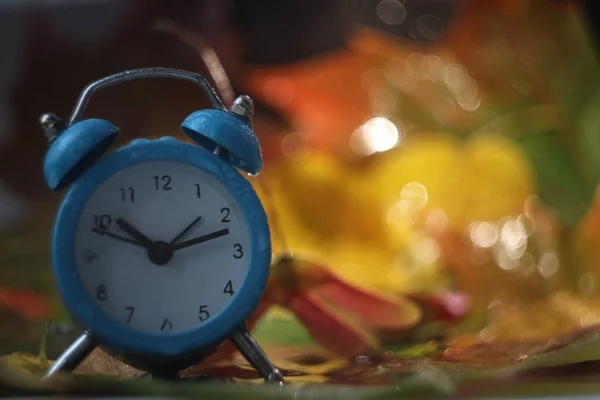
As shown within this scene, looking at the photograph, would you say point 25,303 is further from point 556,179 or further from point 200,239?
point 556,179

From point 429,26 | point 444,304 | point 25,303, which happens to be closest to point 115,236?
point 25,303

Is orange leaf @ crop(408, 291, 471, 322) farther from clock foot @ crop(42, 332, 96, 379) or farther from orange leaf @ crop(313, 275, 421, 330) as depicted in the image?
clock foot @ crop(42, 332, 96, 379)

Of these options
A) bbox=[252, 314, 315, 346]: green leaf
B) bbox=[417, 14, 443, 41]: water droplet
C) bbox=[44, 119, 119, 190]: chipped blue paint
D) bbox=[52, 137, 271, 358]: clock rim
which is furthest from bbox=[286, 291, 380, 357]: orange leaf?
bbox=[417, 14, 443, 41]: water droplet

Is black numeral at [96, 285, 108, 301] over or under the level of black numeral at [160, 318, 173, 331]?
over

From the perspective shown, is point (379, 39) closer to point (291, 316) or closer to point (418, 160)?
point (418, 160)

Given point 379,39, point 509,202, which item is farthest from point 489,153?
point 379,39
